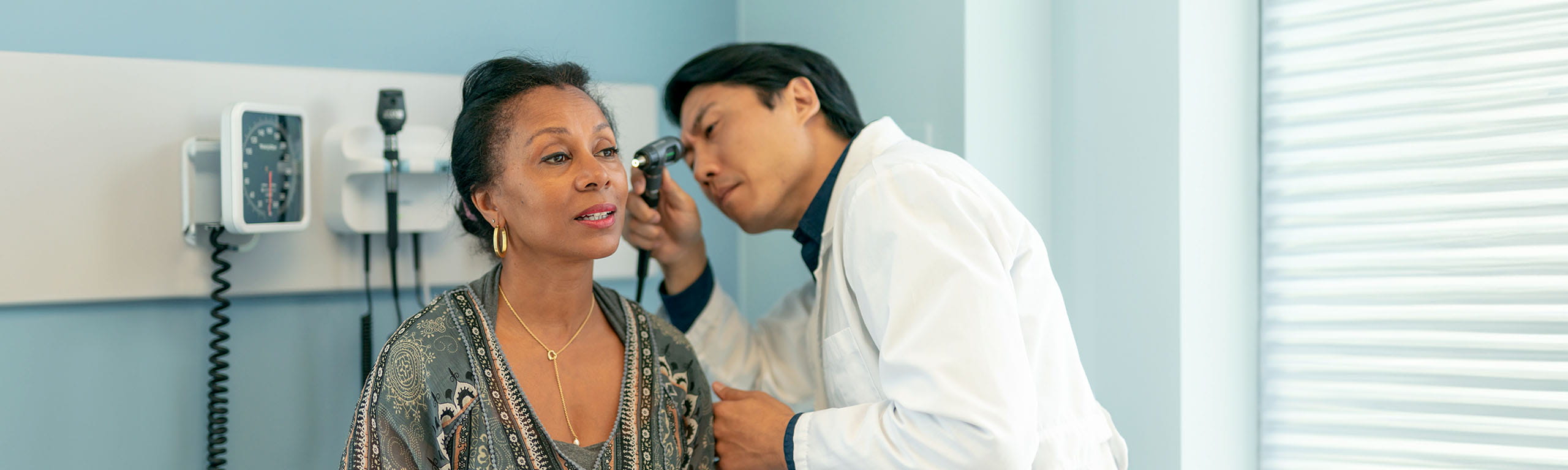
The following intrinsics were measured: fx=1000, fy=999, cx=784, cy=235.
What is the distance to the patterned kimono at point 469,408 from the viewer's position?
1.21m

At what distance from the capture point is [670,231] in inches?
68.4

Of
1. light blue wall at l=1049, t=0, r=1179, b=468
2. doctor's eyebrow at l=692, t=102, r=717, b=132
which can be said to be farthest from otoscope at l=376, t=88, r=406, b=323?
light blue wall at l=1049, t=0, r=1179, b=468

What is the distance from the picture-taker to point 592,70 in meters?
1.92

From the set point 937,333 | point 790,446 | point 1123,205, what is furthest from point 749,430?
point 1123,205

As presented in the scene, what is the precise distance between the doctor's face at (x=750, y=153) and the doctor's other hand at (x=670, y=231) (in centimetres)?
11

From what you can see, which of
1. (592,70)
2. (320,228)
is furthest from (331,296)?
(592,70)

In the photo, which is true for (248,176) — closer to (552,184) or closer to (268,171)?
(268,171)

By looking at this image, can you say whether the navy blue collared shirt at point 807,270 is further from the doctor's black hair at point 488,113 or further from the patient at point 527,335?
the doctor's black hair at point 488,113

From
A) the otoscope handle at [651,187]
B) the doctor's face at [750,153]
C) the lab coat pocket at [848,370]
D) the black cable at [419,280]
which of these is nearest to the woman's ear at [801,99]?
the doctor's face at [750,153]

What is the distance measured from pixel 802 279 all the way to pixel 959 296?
2.87 ft

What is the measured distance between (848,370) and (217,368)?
3.19ft

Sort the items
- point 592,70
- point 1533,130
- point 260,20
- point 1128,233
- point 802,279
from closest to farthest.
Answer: point 1533,130 → point 260,20 → point 1128,233 → point 592,70 → point 802,279

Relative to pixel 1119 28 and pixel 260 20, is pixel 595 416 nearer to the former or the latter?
pixel 260 20

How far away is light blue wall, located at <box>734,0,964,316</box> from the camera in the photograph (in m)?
1.76
